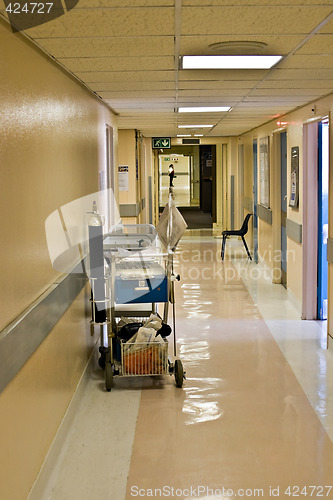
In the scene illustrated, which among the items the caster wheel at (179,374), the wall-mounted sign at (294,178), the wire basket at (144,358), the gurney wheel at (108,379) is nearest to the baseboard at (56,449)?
the gurney wheel at (108,379)

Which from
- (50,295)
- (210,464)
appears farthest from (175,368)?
(50,295)

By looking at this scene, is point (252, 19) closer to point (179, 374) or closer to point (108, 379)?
point (179, 374)

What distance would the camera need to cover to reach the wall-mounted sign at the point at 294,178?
7.60 m

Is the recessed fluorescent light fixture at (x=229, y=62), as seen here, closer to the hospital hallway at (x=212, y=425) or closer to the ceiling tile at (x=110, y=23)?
the ceiling tile at (x=110, y=23)

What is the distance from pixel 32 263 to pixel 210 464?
159cm

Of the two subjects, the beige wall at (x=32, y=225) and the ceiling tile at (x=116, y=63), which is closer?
the beige wall at (x=32, y=225)

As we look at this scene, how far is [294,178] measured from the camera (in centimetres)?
773

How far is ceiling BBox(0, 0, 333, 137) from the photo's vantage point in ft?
8.88

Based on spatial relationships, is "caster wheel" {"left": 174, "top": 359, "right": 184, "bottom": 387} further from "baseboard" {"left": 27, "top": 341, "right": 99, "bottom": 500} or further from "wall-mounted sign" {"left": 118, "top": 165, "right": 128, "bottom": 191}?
"wall-mounted sign" {"left": 118, "top": 165, "right": 128, "bottom": 191}

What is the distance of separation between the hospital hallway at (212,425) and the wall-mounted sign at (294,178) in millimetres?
1601

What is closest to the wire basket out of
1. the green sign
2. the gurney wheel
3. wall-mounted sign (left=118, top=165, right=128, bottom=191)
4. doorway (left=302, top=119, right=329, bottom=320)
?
the gurney wheel

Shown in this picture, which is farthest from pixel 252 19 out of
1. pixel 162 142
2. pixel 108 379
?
pixel 162 142

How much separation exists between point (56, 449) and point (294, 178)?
5034 mm

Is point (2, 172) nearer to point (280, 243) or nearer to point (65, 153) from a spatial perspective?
point (65, 153)
